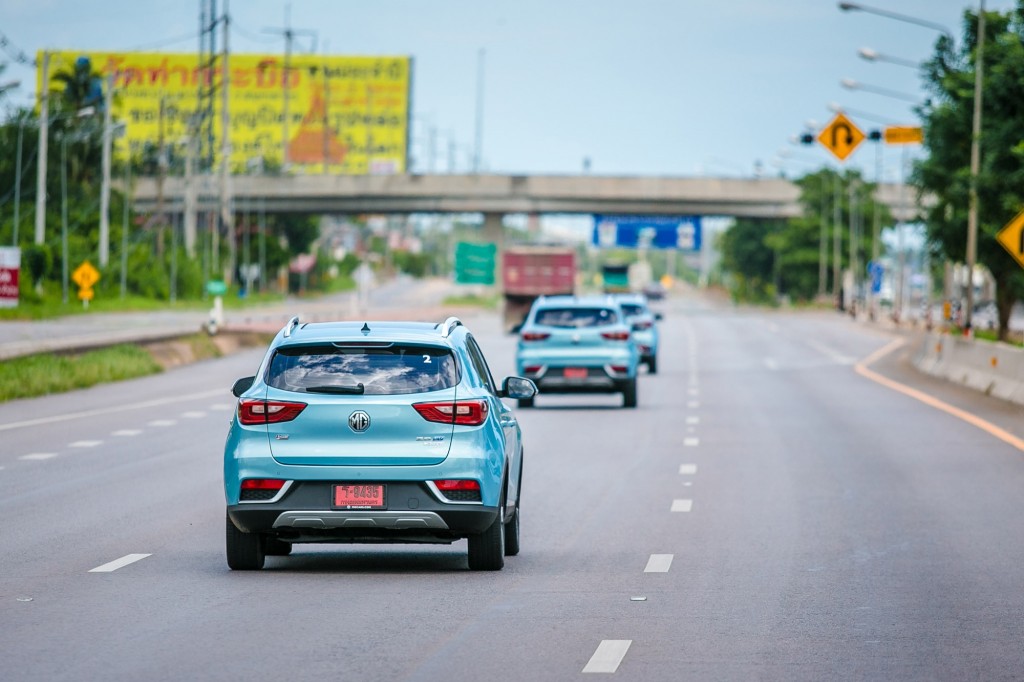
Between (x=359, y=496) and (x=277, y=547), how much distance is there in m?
1.57

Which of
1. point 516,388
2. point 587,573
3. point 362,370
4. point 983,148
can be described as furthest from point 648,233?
point 362,370

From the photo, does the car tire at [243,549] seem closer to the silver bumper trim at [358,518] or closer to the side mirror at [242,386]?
the silver bumper trim at [358,518]

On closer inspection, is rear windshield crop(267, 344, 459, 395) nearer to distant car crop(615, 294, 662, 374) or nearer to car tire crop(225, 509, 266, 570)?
car tire crop(225, 509, 266, 570)

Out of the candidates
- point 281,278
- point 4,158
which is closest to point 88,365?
point 4,158

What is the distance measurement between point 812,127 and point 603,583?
55.5 m

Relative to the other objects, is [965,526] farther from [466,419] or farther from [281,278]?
[281,278]

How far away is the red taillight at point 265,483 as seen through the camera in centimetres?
1160

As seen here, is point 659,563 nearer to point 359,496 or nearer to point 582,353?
point 359,496

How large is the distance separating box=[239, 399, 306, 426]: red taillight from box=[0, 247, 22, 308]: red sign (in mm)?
42584

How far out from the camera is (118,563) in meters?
12.7

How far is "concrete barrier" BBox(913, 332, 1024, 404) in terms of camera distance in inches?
1297

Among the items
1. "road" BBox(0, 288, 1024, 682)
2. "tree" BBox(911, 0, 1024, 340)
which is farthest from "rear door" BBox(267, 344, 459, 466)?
A: "tree" BBox(911, 0, 1024, 340)

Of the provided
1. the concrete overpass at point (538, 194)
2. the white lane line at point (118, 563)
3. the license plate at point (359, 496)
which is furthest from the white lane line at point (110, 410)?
the concrete overpass at point (538, 194)

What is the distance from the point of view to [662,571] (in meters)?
12.4
